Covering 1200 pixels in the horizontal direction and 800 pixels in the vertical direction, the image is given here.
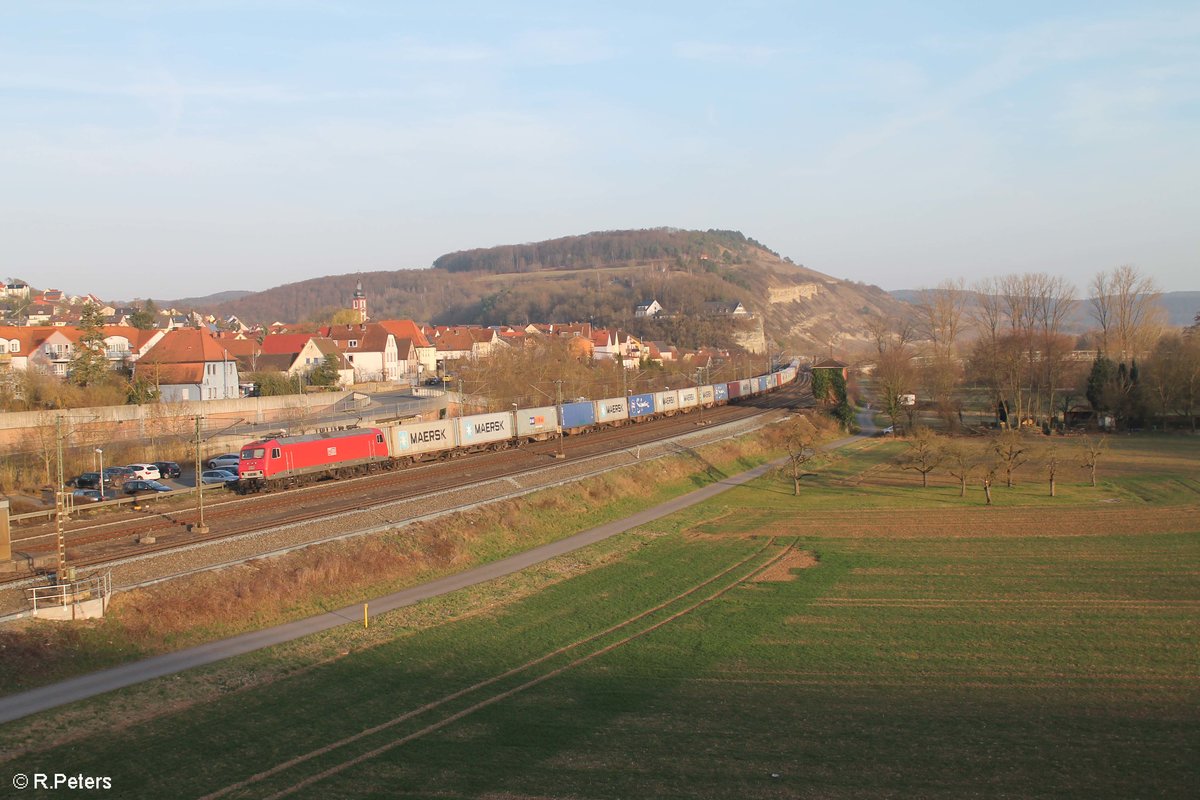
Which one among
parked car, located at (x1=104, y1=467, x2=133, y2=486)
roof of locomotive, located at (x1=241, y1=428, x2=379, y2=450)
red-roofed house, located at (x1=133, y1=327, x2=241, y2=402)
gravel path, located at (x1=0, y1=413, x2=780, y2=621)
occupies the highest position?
red-roofed house, located at (x1=133, y1=327, x2=241, y2=402)

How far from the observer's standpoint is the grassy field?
1382cm

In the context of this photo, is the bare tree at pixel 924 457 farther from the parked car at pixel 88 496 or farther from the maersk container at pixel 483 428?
the parked car at pixel 88 496

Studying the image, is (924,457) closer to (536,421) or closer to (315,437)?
(536,421)

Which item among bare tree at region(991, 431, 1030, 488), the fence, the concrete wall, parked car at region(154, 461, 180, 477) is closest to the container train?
parked car at region(154, 461, 180, 477)

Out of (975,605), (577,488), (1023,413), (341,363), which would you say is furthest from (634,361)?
(975,605)

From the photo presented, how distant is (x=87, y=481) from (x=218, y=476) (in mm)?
6309

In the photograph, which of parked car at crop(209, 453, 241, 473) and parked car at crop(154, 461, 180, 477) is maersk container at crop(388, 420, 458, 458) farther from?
parked car at crop(154, 461, 180, 477)

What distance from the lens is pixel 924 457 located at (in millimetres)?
44844

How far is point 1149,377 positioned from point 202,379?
73.7 meters

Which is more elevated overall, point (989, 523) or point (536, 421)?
point (536, 421)

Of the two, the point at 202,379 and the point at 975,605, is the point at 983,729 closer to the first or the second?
the point at 975,605

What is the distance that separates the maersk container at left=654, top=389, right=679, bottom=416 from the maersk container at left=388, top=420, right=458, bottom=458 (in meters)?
26.5

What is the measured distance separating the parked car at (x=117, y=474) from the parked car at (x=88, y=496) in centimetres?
89

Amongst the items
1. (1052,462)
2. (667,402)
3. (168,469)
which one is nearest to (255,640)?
(168,469)
